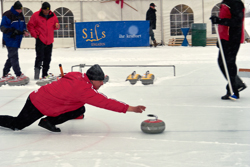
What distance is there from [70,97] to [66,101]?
0.23 ft

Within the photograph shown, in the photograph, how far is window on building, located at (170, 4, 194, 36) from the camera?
18.2 meters

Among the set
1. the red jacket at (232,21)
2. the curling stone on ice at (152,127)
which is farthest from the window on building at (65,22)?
the curling stone on ice at (152,127)

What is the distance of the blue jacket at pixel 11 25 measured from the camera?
6.79 meters

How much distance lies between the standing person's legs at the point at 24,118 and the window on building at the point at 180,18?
605 inches

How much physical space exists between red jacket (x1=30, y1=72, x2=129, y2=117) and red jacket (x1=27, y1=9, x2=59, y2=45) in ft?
12.8

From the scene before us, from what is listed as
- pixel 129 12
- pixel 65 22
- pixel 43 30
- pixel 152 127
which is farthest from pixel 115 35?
pixel 152 127

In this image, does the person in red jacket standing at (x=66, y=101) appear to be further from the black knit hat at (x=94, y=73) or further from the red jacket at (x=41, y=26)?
the red jacket at (x=41, y=26)

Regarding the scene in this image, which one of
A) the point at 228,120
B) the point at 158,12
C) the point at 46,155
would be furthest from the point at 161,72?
the point at 158,12

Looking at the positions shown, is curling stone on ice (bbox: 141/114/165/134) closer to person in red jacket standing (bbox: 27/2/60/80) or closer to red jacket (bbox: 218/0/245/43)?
red jacket (bbox: 218/0/245/43)

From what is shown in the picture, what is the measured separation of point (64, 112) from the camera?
3494mm

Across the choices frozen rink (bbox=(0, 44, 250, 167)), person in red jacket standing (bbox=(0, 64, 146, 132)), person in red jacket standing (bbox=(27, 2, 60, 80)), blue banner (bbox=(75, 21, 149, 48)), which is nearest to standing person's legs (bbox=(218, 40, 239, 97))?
frozen rink (bbox=(0, 44, 250, 167))

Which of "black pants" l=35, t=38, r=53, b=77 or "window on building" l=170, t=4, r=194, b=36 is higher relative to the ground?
"window on building" l=170, t=4, r=194, b=36

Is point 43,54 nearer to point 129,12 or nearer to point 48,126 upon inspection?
point 48,126

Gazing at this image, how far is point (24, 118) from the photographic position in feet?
11.5
